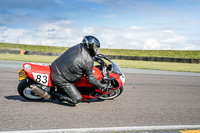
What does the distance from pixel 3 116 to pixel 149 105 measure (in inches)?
136

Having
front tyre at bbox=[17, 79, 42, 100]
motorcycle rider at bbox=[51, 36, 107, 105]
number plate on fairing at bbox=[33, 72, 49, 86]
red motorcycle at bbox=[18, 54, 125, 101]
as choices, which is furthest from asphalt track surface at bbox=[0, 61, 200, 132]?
number plate on fairing at bbox=[33, 72, 49, 86]

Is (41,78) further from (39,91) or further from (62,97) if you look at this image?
(62,97)

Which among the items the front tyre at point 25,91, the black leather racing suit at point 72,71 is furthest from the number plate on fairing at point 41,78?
the front tyre at point 25,91

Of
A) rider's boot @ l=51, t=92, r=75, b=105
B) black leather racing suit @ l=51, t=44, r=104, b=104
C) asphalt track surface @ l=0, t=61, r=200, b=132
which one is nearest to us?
asphalt track surface @ l=0, t=61, r=200, b=132

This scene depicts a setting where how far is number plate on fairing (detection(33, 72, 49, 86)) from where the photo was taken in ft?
16.0

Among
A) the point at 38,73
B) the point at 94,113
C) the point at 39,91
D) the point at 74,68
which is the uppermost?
the point at 74,68

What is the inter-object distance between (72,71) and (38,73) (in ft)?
2.53

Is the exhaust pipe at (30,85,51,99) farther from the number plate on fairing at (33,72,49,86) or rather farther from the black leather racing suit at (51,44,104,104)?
the black leather racing suit at (51,44,104,104)

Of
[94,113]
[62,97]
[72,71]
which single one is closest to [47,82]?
[62,97]

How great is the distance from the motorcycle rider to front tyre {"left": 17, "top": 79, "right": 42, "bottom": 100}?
25.3 inches

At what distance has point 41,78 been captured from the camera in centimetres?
491

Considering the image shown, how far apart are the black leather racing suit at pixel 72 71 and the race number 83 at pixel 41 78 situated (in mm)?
160

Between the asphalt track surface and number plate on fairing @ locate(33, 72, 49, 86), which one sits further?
number plate on fairing @ locate(33, 72, 49, 86)

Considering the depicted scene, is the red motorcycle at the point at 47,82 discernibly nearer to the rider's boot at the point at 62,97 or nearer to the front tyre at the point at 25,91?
the front tyre at the point at 25,91
